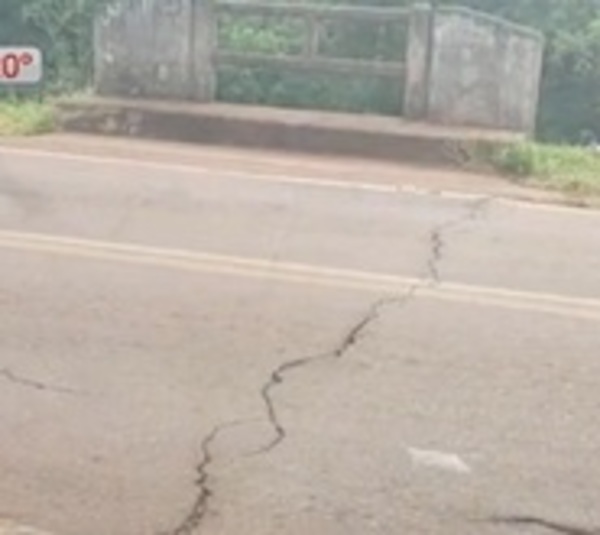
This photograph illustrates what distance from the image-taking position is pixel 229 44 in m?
13.9

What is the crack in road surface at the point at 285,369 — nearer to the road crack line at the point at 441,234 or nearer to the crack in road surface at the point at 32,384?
the road crack line at the point at 441,234

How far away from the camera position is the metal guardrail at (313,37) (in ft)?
39.8

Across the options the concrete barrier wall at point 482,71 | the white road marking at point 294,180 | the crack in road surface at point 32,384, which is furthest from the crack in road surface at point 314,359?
the concrete barrier wall at point 482,71

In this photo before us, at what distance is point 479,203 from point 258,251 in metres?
2.43

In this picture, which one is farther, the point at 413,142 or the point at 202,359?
the point at 413,142

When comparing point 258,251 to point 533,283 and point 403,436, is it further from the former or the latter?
point 403,436

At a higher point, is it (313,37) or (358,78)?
(313,37)

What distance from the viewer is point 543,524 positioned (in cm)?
443

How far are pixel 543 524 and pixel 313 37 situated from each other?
865cm

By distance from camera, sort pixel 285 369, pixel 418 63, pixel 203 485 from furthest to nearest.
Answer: pixel 418 63
pixel 285 369
pixel 203 485

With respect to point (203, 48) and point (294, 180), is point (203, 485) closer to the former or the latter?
point (294, 180)

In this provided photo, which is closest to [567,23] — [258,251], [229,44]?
[229,44]

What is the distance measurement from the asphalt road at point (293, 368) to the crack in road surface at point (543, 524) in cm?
1

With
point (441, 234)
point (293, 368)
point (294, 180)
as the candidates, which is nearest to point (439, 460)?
point (293, 368)
